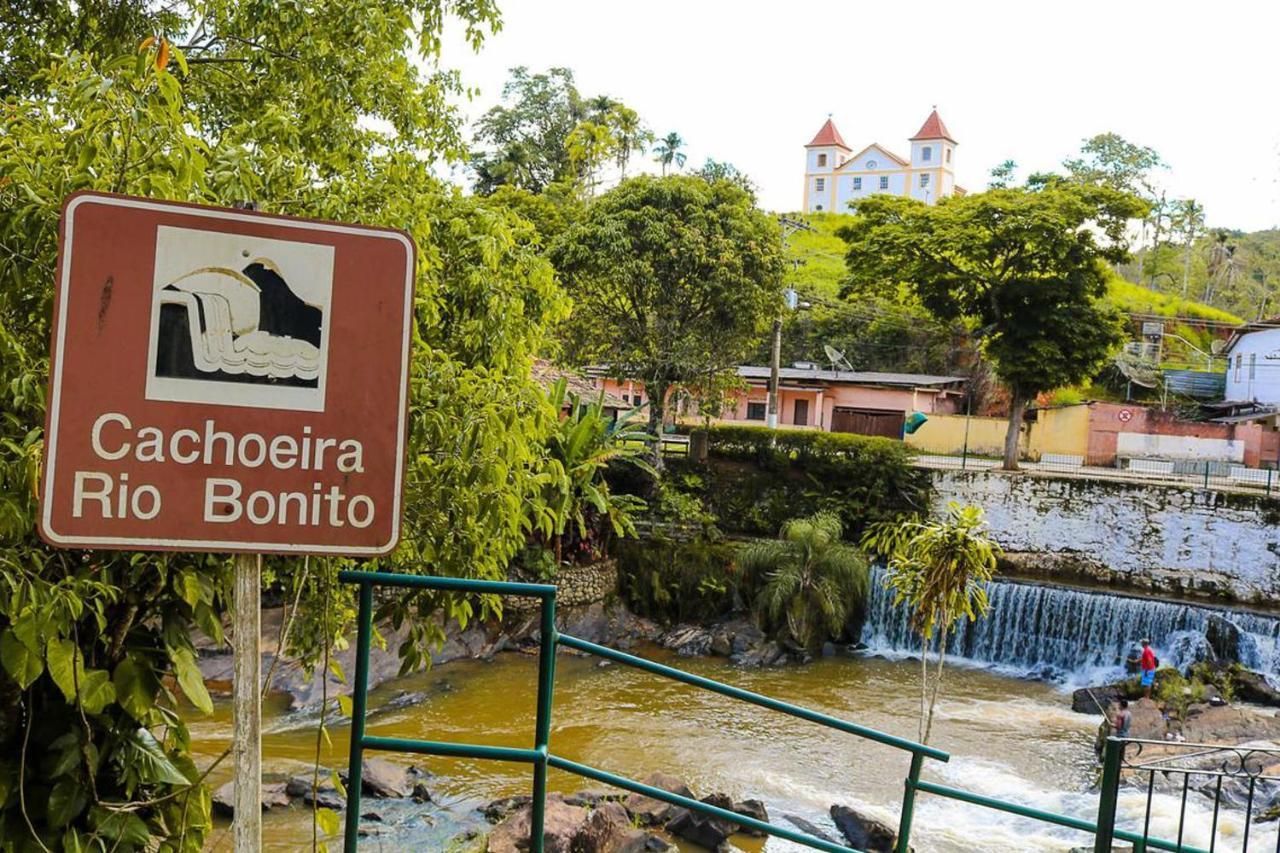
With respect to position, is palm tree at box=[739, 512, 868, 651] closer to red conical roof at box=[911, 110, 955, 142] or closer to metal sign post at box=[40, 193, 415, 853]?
metal sign post at box=[40, 193, 415, 853]

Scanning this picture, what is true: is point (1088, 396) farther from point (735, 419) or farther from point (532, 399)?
point (532, 399)

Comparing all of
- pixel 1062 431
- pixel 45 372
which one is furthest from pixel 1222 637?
pixel 45 372

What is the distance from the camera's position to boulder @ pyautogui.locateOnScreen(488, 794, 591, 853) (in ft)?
24.3

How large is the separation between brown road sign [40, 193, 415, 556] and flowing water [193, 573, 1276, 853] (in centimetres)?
613

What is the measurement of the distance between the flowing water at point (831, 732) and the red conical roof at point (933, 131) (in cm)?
5461

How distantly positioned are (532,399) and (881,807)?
296 inches

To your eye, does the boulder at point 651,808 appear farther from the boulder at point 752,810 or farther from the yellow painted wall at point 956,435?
the yellow painted wall at point 956,435

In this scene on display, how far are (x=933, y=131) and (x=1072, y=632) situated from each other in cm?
5576

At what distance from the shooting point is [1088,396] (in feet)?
122

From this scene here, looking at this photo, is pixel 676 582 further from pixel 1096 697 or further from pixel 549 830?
pixel 549 830

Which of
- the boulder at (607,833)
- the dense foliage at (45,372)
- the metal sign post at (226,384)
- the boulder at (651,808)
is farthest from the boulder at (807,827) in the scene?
the metal sign post at (226,384)

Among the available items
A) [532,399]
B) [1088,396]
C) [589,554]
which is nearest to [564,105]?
[1088,396]

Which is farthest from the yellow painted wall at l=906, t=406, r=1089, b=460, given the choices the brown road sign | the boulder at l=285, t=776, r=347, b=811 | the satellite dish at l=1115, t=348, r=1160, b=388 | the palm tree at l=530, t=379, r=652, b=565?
the brown road sign

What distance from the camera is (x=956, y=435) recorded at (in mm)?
29766
